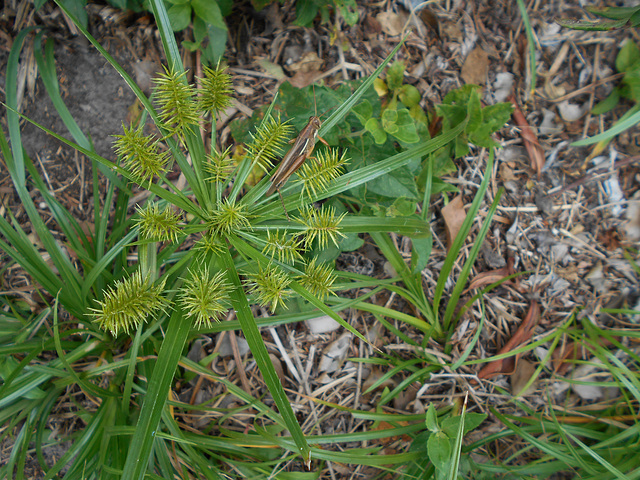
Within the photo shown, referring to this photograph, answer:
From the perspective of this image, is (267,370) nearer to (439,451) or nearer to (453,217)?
(439,451)

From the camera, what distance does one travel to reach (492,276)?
67.6 inches

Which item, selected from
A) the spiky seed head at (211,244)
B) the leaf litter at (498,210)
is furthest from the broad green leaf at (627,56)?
the spiky seed head at (211,244)

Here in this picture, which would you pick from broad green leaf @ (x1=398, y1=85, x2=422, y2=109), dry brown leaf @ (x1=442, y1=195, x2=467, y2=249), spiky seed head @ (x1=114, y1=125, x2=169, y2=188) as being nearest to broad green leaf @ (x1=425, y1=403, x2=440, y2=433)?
dry brown leaf @ (x1=442, y1=195, x2=467, y2=249)

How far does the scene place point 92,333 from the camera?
4.46ft

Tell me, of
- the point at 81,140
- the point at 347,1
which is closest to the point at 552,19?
the point at 347,1

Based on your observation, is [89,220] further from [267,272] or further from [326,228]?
[326,228]

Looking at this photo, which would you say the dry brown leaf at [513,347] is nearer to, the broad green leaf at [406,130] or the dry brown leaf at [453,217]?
the dry brown leaf at [453,217]

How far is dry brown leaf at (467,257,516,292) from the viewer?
67.0 inches

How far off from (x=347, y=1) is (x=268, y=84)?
47 cm

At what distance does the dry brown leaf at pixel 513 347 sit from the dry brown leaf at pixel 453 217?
486 millimetres

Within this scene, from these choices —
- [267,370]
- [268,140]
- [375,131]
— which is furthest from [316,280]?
[375,131]

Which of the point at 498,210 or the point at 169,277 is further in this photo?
the point at 498,210

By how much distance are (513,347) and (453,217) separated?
640mm

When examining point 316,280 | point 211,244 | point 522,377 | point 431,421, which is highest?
point 211,244
